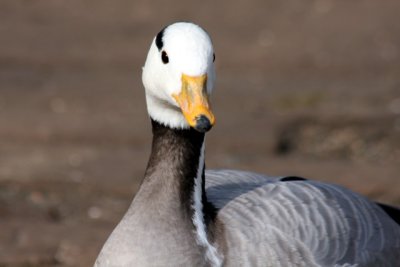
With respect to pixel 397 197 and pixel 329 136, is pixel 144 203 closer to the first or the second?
pixel 397 197

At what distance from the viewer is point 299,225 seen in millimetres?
4457

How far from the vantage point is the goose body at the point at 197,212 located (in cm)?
407

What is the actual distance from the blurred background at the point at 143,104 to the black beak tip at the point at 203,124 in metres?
2.16

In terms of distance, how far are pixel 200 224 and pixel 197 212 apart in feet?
0.19

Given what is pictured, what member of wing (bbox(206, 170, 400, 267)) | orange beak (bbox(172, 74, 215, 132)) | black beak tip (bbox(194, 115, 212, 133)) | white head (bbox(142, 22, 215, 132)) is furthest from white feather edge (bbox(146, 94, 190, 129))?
wing (bbox(206, 170, 400, 267))

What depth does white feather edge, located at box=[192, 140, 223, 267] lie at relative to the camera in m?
4.27

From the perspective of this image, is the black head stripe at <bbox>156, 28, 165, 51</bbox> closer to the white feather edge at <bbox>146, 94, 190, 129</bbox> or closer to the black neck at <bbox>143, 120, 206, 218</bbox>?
the white feather edge at <bbox>146, 94, 190, 129</bbox>

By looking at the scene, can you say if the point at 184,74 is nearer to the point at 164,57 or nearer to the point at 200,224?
the point at 164,57

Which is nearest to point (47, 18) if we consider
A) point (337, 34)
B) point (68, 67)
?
point (68, 67)

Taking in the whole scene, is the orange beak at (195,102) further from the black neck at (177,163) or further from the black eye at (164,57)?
the black neck at (177,163)

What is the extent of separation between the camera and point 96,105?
796 centimetres

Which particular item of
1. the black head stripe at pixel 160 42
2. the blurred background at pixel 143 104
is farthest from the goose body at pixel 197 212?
the blurred background at pixel 143 104

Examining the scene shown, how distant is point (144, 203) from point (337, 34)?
5.41 meters

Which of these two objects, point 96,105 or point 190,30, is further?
point 96,105
